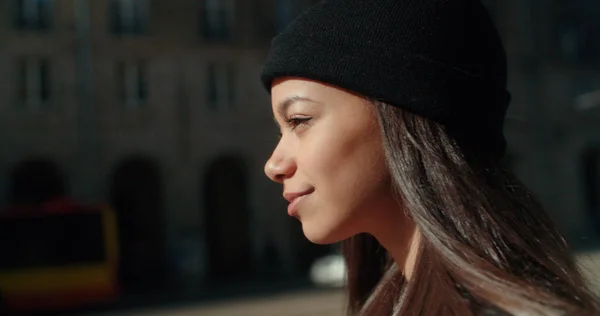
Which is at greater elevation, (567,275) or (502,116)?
(502,116)

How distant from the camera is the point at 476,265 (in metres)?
1.33

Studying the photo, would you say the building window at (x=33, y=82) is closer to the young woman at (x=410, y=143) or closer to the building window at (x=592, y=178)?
the building window at (x=592, y=178)

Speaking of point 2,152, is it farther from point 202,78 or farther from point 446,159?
point 446,159

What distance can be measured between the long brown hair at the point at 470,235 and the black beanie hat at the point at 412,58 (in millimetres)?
43

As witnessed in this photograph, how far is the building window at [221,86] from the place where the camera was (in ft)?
84.4

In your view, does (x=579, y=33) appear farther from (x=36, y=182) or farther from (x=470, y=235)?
(x=470, y=235)

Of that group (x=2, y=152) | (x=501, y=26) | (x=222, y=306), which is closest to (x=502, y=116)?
(x=222, y=306)

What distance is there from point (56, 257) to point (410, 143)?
1675cm

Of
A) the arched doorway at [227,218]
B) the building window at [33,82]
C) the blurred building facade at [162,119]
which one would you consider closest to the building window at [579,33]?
the blurred building facade at [162,119]

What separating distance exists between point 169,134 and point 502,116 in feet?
78.5

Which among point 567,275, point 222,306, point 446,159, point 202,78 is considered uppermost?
point 446,159

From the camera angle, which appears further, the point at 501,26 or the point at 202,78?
the point at 501,26

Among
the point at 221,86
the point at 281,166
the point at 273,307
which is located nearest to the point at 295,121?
the point at 281,166

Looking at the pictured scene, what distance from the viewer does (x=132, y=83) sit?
24.6 meters
